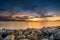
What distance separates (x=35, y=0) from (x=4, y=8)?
66 centimetres

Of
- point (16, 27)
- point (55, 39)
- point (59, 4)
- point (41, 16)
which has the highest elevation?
point (59, 4)

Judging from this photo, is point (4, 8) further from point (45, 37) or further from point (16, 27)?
point (45, 37)

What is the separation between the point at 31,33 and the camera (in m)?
3.58

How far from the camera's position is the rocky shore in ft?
11.6

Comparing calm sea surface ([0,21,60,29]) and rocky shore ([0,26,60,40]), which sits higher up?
calm sea surface ([0,21,60,29])

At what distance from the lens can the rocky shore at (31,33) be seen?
3.55 m

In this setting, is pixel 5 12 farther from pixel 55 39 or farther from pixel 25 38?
pixel 55 39

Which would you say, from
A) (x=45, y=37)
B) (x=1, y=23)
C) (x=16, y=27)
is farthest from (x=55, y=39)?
(x=1, y=23)

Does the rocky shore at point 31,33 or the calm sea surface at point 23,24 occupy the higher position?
the calm sea surface at point 23,24

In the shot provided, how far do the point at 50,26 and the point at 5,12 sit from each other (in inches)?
38.3

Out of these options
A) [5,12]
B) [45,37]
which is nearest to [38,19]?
[45,37]

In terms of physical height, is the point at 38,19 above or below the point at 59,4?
below

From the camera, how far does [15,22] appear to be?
363cm

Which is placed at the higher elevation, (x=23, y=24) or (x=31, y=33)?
(x=23, y=24)
